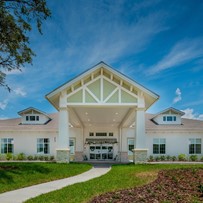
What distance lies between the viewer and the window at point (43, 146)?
2983 centimetres

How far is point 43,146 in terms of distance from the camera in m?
29.9

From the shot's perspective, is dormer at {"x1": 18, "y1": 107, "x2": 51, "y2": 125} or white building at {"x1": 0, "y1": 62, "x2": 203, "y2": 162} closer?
white building at {"x1": 0, "y1": 62, "x2": 203, "y2": 162}

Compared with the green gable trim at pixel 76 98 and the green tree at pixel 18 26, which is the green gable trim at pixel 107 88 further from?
the green tree at pixel 18 26

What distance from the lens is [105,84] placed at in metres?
19.4

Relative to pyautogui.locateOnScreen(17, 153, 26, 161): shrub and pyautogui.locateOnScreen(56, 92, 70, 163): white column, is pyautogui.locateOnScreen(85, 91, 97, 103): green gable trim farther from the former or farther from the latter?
pyautogui.locateOnScreen(17, 153, 26, 161): shrub

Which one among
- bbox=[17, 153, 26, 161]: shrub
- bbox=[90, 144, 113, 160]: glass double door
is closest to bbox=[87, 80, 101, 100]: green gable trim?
bbox=[90, 144, 113, 160]: glass double door

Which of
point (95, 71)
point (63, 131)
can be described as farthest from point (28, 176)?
point (95, 71)

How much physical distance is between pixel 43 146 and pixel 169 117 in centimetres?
1529

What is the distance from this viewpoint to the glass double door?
104ft

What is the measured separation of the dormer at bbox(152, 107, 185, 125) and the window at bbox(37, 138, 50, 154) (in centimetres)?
1322

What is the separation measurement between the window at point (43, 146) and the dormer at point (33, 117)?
2.99 metres

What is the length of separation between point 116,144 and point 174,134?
687 centimetres

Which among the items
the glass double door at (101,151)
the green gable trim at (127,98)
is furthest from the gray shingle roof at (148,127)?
the green gable trim at (127,98)

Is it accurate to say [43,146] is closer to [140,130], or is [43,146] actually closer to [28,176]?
[140,130]
